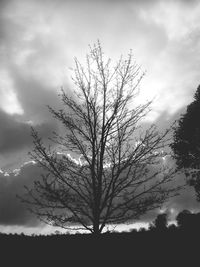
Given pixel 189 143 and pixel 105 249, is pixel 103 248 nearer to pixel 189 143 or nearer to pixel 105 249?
pixel 105 249

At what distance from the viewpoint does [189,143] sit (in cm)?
2470

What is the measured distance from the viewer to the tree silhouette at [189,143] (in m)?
24.7

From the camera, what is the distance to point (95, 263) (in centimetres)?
798

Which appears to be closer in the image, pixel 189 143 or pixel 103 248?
pixel 103 248

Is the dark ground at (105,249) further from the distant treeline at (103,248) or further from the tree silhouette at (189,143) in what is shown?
the tree silhouette at (189,143)

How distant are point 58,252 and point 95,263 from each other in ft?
3.38

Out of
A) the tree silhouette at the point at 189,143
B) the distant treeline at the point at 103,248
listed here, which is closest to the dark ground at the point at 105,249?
the distant treeline at the point at 103,248

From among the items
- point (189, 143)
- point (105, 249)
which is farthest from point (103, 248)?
point (189, 143)

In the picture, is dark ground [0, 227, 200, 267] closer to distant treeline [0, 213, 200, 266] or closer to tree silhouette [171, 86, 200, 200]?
distant treeline [0, 213, 200, 266]

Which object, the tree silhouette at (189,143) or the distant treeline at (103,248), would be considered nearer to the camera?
the distant treeline at (103,248)

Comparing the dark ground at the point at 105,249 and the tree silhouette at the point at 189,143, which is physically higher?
the tree silhouette at the point at 189,143

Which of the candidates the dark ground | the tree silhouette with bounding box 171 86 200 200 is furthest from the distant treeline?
the tree silhouette with bounding box 171 86 200 200

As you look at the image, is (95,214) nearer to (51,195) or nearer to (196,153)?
(51,195)

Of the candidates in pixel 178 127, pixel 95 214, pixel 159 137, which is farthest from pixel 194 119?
pixel 95 214
